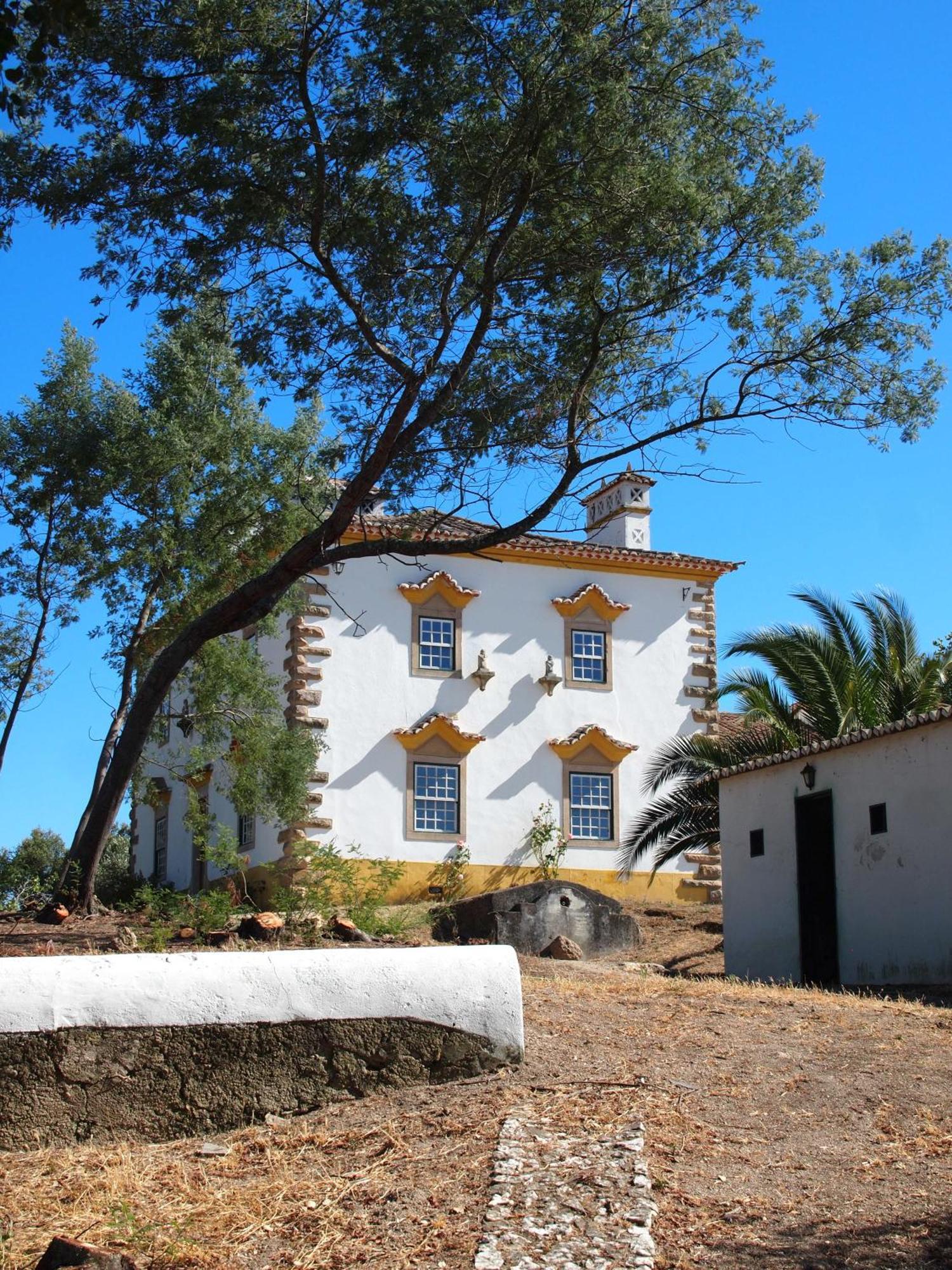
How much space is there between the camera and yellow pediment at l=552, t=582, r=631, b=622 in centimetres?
2741

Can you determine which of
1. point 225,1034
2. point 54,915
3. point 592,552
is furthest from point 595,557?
point 225,1034

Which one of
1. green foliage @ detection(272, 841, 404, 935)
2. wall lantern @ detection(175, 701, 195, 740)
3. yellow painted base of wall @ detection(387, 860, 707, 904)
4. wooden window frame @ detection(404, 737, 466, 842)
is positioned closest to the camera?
green foliage @ detection(272, 841, 404, 935)

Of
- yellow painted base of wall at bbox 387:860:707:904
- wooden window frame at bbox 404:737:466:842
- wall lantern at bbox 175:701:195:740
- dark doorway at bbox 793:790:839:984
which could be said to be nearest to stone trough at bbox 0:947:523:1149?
dark doorway at bbox 793:790:839:984

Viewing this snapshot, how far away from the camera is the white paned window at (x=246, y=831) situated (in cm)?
2622

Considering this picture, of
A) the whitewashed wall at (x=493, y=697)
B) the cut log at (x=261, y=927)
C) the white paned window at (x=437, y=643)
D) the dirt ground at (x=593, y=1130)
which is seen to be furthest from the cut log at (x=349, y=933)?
the white paned window at (x=437, y=643)

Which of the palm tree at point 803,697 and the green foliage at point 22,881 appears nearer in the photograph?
the green foliage at point 22,881

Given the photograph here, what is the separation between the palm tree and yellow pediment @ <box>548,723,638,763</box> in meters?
1.88

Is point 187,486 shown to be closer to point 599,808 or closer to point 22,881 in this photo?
point 22,881

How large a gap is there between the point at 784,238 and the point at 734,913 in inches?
393

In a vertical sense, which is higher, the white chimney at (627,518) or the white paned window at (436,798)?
the white chimney at (627,518)

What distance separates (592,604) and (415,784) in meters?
5.25

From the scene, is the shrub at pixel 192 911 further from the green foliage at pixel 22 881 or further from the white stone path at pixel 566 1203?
the white stone path at pixel 566 1203

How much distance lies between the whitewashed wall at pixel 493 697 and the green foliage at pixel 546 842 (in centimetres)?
18

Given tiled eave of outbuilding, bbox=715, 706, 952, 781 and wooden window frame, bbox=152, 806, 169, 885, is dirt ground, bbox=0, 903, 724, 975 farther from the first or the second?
wooden window frame, bbox=152, 806, 169, 885
